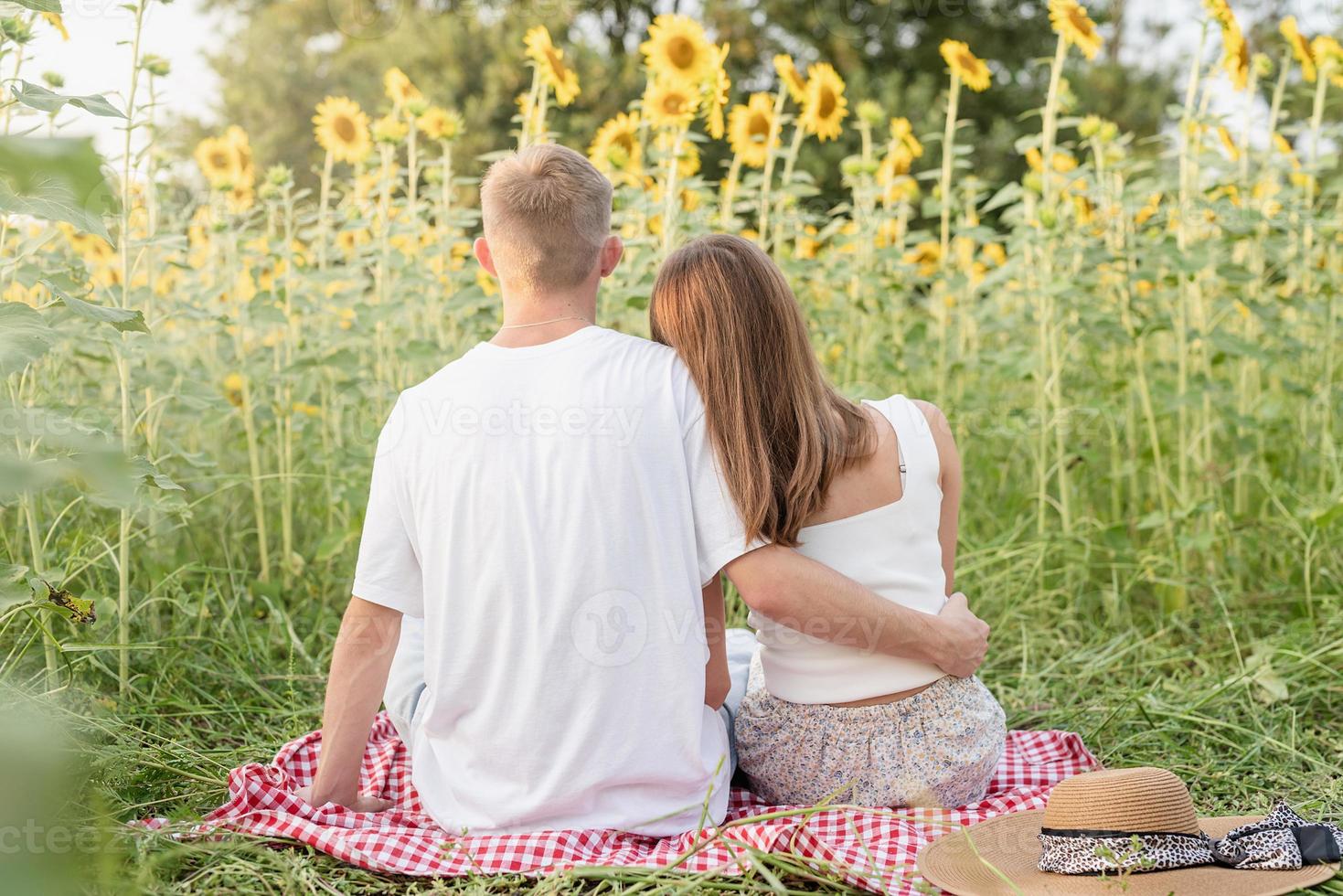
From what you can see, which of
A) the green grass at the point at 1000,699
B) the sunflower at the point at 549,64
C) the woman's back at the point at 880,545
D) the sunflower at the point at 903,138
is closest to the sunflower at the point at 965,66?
the sunflower at the point at 903,138

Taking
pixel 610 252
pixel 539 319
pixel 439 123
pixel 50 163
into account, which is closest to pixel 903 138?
pixel 439 123

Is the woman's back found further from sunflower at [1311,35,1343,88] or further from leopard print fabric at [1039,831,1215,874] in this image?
sunflower at [1311,35,1343,88]

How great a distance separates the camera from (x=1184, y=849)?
1692 millimetres

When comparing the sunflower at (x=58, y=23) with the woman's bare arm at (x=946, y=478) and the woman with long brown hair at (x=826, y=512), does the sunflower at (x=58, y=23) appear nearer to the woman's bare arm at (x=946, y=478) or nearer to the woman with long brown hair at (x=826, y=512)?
the woman with long brown hair at (x=826, y=512)

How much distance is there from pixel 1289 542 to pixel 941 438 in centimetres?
188

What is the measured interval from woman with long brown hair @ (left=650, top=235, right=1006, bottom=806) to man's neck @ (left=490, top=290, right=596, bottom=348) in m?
0.16

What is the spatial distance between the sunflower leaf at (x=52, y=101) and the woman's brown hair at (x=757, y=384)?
0.90 meters

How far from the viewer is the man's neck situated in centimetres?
195

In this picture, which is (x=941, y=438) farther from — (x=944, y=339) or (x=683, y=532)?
(x=944, y=339)

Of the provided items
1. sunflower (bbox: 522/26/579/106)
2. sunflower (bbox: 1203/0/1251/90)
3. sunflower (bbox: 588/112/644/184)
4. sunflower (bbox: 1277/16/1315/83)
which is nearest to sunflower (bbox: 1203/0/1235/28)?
sunflower (bbox: 1203/0/1251/90)

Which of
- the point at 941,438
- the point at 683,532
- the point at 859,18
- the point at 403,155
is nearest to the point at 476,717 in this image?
the point at 683,532

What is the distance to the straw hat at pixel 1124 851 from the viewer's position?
166cm

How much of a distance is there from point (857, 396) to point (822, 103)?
136 centimetres

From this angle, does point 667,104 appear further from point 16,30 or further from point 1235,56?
point 16,30
